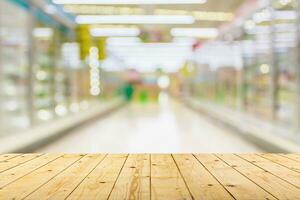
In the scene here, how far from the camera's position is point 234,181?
2.71 m

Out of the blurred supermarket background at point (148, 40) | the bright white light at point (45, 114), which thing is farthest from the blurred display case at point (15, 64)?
the bright white light at point (45, 114)

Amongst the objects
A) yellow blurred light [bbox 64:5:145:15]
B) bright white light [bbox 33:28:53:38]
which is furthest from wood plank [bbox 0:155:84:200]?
yellow blurred light [bbox 64:5:145:15]

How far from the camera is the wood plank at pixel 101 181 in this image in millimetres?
2374

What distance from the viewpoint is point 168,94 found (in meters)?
47.8

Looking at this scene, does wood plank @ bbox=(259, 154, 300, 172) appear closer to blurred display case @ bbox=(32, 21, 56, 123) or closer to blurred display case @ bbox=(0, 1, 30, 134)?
blurred display case @ bbox=(0, 1, 30, 134)

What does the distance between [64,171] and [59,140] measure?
5220mm

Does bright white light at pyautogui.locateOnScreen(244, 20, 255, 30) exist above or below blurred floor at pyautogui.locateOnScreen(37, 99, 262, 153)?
above

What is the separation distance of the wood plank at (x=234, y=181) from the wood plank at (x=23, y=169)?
1317 mm

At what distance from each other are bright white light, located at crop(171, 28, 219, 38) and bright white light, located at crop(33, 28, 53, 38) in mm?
4424

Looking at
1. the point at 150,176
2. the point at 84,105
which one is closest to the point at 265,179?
the point at 150,176

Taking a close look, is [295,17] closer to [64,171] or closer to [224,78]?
[64,171]

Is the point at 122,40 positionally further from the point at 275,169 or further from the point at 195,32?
the point at 275,169

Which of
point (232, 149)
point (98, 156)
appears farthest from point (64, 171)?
point (232, 149)

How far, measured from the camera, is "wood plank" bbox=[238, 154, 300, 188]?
2754 millimetres
